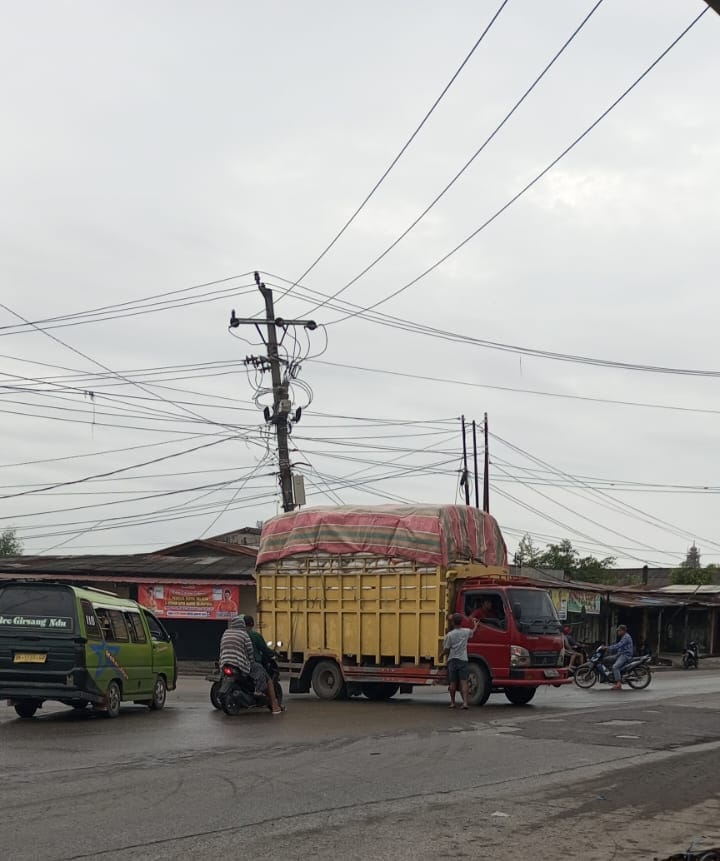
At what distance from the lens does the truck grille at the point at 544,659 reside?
795 inches

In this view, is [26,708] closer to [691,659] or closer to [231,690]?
[231,690]

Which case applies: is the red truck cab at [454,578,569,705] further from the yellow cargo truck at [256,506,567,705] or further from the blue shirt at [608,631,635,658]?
the blue shirt at [608,631,635,658]

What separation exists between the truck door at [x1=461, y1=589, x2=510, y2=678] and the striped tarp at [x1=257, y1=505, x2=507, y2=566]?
0.91 meters

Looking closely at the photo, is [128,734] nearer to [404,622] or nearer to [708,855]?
[404,622]

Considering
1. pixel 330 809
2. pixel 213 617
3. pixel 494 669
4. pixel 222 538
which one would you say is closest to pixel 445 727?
pixel 494 669

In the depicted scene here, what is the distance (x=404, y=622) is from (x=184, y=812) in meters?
12.4

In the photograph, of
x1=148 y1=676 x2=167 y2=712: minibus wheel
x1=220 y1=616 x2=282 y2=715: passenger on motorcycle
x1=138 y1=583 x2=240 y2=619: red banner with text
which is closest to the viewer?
x1=220 y1=616 x2=282 y2=715: passenger on motorcycle

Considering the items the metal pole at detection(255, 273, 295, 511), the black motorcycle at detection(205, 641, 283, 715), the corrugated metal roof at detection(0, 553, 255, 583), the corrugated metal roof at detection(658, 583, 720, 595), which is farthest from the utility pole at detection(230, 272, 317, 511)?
the corrugated metal roof at detection(658, 583, 720, 595)

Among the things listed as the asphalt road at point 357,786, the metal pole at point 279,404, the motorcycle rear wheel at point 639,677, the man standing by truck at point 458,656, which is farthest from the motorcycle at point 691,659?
the asphalt road at point 357,786

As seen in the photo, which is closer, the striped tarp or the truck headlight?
the truck headlight

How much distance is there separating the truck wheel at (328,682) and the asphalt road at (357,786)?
4.01 m

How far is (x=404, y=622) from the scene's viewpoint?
21016 millimetres

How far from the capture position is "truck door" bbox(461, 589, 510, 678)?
65.9 feet

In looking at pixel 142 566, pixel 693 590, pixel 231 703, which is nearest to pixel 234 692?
pixel 231 703
